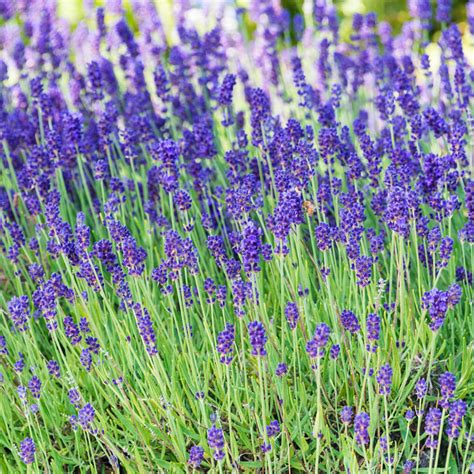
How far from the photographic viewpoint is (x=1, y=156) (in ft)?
15.1

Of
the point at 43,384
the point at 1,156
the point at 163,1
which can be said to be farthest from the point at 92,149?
the point at 163,1

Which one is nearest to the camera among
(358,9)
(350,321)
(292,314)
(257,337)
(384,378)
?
(257,337)

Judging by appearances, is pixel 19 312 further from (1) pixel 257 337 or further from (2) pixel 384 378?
(2) pixel 384 378

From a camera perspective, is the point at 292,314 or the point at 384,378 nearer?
the point at 384,378

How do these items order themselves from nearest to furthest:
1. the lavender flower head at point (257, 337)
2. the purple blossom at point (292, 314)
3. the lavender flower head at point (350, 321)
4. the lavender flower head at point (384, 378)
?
1. the lavender flower head at point (257, 337)
2. the lavender flower head at point (384, 378)
3. the purple blossom at point (292, 314)
4. the lavender flower head at point (350, 321)

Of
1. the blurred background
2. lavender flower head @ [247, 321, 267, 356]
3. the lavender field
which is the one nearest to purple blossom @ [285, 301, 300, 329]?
the lavender field

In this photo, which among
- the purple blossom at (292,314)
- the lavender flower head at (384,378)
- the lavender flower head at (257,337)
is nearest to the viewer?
the lavender flower head at (257,337)

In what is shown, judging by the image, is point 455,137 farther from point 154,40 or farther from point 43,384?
point 154,40

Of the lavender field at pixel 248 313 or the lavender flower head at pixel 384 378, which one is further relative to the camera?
the lavender field at pixel 248 313

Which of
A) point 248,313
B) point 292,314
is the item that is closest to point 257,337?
point 292,314

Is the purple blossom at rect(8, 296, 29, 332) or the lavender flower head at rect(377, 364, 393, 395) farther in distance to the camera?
the purple blossom at rect(8, 296, 29, 332)

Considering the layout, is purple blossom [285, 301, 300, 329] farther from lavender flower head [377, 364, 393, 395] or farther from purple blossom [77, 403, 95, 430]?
purple blossom [77, 403, 95, 430]

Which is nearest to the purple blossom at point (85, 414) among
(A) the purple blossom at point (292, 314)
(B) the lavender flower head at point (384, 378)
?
(A) the purple blossom at point (292, 314)

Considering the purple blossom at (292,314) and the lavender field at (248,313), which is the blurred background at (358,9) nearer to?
the lavender field at (248,313)
